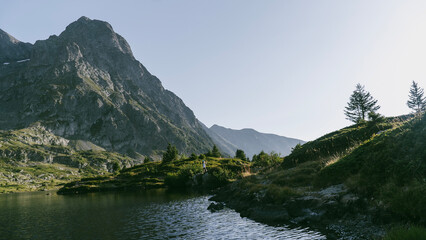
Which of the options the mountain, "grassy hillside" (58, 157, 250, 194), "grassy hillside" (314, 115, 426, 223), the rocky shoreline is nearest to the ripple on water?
the rocky shoreline

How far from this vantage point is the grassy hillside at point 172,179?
205ft

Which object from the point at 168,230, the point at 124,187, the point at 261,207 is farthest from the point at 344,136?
the point at 124,187

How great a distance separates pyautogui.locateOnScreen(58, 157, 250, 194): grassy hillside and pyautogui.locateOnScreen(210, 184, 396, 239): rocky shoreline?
105 ft

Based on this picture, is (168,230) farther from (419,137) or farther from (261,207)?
(419,137)

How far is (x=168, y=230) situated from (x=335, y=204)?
15.4 meters

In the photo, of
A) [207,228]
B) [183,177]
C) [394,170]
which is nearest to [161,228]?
[207,228]

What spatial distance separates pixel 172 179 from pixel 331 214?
62.6 m

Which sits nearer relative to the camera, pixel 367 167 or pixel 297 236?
pixel 297 236

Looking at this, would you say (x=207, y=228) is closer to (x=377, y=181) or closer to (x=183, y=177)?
(x=377, y=181)

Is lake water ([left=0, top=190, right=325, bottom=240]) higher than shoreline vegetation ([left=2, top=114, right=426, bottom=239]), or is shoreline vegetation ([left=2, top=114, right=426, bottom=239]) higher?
shoreline vegetation ([left=2, top=114, right=426, bottom=239])

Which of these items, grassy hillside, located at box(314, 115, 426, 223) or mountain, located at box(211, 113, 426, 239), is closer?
grassy hillside, located at box(314, 115, 426, 223)

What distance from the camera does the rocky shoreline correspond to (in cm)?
1564

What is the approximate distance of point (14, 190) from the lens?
170 metres

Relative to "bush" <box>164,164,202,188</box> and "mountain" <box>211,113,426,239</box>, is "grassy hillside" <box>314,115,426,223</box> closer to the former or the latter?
"mountain" <box>211,113,426,239</box>
